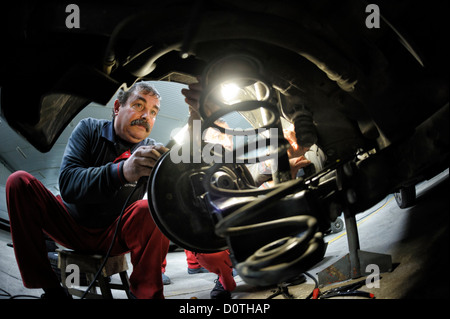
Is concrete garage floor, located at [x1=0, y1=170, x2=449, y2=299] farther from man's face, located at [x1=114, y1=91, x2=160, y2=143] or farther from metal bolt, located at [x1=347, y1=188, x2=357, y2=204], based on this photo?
man's face, located at [x1=114, y1=91, x2=160, y2=143]

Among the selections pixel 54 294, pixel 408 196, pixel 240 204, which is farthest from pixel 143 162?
pixel 408 196

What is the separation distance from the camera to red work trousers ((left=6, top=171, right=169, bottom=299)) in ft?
3.33

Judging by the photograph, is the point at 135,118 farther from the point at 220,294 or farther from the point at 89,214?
the point at 220,294

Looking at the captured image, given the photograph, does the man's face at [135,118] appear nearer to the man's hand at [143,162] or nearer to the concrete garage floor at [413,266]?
the man's hand at [143,162]

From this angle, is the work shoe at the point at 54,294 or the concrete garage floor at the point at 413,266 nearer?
the concrete garage floor at the point at 413,266

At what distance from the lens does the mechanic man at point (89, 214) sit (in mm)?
999

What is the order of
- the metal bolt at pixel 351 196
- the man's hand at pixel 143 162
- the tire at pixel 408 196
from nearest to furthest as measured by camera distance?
1. the metal bolt at pixel 351 196
2. the man's hand at pixel 143 162
3. the tire at pixel 408 196

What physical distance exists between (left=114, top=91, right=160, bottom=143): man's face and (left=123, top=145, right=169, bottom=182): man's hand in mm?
494

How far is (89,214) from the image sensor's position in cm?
116

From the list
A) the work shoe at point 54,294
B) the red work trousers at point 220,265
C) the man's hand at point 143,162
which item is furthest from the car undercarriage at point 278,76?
the red work trousers at point 220,265

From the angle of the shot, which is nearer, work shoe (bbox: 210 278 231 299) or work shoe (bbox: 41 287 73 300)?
work shoe (bbox: 41 287 73 300)

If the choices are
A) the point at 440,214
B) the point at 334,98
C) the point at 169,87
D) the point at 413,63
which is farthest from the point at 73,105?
the point at 169,87

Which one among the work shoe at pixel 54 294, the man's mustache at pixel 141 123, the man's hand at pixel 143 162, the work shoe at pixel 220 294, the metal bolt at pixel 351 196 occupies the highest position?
the man's mustache at pixel 141 123

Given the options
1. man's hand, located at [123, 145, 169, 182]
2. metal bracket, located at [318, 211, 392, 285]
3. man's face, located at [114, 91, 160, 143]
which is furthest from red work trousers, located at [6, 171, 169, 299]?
metal bracket, located at [318, 211, 392, 285]
